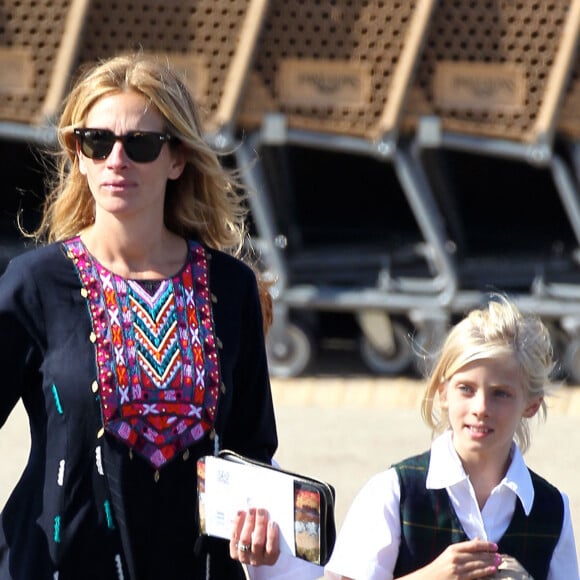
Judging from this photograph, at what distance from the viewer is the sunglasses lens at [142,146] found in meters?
2.84

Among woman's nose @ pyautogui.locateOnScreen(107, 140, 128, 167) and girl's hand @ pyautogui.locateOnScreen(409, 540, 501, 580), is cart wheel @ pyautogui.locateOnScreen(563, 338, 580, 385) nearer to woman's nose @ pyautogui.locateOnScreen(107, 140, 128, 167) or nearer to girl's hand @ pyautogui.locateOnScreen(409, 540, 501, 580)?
girl's hand @ pyautogui.locateOnScreen(409, 540, 501, 580)

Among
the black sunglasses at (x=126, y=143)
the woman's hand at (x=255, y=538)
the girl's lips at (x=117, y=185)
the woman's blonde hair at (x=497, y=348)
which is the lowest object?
the woman's hand at (x=255, y=538)

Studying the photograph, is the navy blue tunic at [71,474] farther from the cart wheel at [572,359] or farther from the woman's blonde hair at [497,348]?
the cart wheel at [572,359]

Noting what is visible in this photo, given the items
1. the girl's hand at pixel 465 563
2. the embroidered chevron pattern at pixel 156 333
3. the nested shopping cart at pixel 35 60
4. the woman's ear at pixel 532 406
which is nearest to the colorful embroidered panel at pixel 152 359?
the embroidered chevron pattern at pixel 156 333

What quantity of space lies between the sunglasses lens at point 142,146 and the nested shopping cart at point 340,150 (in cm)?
522

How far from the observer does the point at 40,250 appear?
283cm

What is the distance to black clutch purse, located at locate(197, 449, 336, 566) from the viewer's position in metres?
2.65

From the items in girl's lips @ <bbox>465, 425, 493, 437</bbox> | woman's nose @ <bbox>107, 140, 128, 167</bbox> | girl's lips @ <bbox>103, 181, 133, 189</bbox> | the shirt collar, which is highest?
woman's nose @ <bbox>107, 140, 128, 167</bbox>

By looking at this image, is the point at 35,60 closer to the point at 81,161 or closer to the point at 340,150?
the point at 340,150

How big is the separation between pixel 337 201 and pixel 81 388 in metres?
7.35

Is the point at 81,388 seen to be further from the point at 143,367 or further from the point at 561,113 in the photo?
the point at 561,113

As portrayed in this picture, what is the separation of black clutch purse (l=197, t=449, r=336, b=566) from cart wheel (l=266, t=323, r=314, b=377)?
592cm

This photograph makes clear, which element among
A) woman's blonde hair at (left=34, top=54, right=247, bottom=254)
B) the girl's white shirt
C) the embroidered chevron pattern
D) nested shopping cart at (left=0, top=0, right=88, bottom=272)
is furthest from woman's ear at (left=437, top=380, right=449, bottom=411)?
nested shopping cart at (left=0, top=0, right=88, bottom=272)

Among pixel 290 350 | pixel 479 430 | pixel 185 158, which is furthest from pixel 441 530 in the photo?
pixel 290 350
